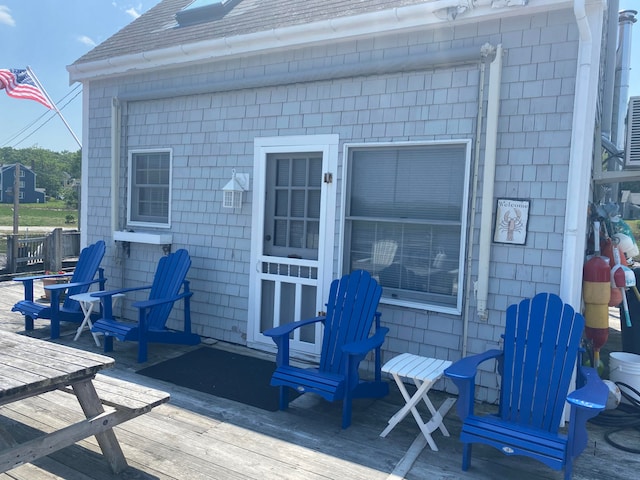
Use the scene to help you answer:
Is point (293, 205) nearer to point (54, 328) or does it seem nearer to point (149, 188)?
point (149, 188)

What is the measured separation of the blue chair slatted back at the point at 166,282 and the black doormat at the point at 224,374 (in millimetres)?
467

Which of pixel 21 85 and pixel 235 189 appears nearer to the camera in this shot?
pixel 235 189

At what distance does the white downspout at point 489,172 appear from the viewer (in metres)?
3.69

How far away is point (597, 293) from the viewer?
12.3 feet

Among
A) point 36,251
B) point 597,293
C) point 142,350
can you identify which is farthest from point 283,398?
point 36,251

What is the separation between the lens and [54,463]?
9.11 ft

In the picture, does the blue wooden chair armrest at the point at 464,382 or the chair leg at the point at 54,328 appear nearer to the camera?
the blue wooden chair armrest at the point at 464,382

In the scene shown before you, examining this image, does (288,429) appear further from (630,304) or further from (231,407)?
(630,304)

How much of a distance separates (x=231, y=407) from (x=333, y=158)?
2216mm

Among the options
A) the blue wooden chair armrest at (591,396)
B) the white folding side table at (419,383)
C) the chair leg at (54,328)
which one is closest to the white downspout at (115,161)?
the chair leg at (54,328)

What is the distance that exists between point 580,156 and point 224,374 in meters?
3.22

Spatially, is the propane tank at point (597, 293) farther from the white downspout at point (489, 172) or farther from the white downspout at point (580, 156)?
the white downspout at point (489, 172)

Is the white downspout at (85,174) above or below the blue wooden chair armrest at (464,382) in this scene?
above

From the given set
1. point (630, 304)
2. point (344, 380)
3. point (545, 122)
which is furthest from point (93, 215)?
point (630, 304)
